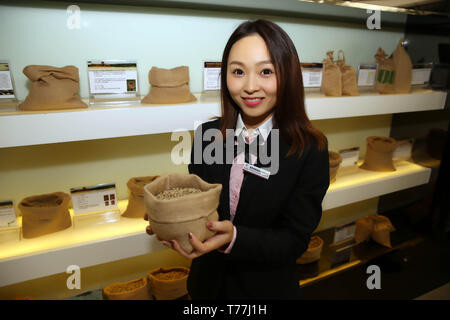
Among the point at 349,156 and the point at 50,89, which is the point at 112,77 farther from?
the point at 349,156

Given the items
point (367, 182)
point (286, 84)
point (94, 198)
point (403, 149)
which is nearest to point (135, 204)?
point (94, 198)

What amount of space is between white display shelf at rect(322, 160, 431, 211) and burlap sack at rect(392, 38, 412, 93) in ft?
1.67

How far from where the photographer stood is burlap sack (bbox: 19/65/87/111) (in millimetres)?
1092

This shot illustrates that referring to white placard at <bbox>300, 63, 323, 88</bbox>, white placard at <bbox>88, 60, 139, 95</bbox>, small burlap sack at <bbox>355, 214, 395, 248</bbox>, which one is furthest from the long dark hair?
small burlap sack at <bbox>355, 214, 395, 248</bbox>

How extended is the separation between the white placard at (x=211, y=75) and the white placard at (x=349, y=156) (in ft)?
3.06

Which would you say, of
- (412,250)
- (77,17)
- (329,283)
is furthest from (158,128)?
(412,250)

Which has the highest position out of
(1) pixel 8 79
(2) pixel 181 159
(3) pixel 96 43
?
(3) pixel 96 43

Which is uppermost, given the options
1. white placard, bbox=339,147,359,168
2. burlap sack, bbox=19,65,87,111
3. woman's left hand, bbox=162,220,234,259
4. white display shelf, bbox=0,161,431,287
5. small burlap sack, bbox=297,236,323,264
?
burlap sack, bbox=19,65,87,111

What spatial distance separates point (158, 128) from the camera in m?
1.21

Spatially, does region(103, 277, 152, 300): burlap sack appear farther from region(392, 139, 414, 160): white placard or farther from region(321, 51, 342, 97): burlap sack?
region(392, 139, 414, 160): white placard

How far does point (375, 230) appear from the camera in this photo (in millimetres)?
2113

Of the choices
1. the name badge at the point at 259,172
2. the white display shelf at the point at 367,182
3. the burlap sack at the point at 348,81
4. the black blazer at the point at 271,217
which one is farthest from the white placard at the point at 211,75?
the white display shelf at the point at 367,182

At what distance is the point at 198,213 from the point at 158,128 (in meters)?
0.55
